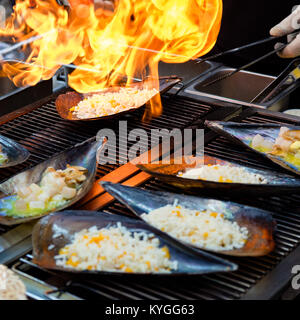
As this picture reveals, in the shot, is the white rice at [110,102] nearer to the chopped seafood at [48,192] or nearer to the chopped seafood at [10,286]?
the chopped seafood at [48,192]

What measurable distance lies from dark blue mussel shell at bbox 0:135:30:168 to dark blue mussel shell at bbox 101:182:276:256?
508mm

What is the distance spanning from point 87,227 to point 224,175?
0.67 meters

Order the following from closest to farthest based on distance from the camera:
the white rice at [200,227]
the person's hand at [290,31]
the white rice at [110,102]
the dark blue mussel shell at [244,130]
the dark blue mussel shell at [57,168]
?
1. the white rice at [200,227]
2. the dark blue mussel shell at [57,168]
3. the dark blue mussel shell at [244,130]
4. the white rice at [110,102]
5. the person's hand at [290,31]

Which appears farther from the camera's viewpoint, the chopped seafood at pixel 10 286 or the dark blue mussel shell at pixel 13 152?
the dark blue mussel shell at pixel 13 152

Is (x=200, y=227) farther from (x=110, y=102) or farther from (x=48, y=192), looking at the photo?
(x=110, y=102)

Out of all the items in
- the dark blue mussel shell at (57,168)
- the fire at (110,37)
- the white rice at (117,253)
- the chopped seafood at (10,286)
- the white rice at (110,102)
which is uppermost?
the fire at (110,37)

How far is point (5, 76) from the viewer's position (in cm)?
371

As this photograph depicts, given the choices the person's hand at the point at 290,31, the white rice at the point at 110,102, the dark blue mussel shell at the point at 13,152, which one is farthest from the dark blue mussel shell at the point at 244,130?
the dark blue mussel shell at the point at 13,152

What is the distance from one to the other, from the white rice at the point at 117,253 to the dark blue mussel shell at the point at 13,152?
721 mm

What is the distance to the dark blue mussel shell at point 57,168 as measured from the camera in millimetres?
2119

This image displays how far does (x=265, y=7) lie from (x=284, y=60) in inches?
16.8

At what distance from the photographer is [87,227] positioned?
1.99 meters
